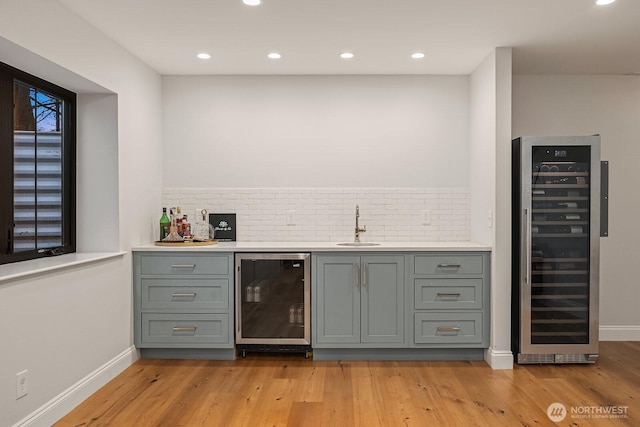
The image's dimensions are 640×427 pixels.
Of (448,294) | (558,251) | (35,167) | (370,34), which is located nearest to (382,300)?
(448,294)

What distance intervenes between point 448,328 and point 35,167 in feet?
10.6

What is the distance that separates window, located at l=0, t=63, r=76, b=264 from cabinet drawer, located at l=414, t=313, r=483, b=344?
274cm

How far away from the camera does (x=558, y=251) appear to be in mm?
3863

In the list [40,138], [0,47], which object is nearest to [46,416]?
[40,138]

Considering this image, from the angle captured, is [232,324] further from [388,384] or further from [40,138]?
[40,138]

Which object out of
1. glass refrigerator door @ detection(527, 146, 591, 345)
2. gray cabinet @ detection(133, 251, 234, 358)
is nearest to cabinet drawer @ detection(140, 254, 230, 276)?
gray cabinet @ detection(133, 251, 234, 358)

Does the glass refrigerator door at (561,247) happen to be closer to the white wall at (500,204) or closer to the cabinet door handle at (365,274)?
the white wall at (500,204)

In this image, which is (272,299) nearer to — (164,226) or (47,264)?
(164,226)

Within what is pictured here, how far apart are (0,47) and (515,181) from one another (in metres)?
3.52

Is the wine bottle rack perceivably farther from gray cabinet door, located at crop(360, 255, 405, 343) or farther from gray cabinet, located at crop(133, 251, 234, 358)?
gray cabinet, located at crop(133, 251, 234, 358)

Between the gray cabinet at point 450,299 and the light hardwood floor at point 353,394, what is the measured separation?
23cm

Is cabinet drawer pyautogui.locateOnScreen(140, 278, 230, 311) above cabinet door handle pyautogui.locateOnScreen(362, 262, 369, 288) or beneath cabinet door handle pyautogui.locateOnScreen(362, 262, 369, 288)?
beneath

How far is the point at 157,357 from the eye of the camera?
403cm

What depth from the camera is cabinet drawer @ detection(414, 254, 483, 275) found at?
3918mm
